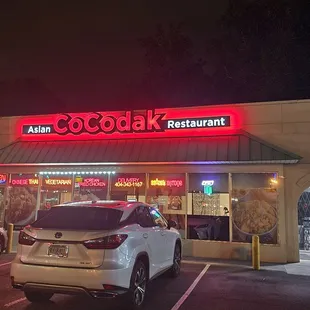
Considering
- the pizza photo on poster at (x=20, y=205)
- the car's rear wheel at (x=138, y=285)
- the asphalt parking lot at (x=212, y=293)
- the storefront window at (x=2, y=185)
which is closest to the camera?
the car's rear wheel at (x=138, y=285)

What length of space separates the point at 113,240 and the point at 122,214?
2.18ft

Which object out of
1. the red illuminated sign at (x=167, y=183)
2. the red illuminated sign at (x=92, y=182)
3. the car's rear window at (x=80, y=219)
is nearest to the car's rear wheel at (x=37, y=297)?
the car's rear window at (x=80, y=219)

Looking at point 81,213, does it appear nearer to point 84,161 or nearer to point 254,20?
point 84,161

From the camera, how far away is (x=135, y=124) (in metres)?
13.9

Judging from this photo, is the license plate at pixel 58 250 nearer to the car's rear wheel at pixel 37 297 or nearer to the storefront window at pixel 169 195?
the car's rear wheel at pixel 37 297

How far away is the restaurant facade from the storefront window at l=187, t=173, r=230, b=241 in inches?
1.4

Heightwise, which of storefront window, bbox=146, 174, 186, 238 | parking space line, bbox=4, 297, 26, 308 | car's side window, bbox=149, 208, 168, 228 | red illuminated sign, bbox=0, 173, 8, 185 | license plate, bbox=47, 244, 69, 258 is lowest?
parking space line, bbox=4, 297, 26, 308

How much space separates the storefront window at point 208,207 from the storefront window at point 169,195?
291mm

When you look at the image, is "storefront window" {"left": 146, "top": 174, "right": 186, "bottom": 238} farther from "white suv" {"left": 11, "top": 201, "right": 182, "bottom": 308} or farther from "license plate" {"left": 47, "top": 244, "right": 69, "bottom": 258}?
"license plate" {"left": 47, "top": 244, "right": 69, "bottom": 258}

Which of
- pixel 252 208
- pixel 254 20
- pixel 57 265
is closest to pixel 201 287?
pixel 57 265

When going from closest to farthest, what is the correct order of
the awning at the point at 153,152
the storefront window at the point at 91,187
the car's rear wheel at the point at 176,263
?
the car's rear wheel at the point at 176,263 < the awning at the point at 153,152 < the storefront window at the point at 91,187

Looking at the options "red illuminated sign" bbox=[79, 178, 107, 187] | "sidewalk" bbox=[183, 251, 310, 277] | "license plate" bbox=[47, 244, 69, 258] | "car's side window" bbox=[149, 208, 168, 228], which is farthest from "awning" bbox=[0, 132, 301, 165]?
"license plate" bbox=[47, 244, 69, 258]

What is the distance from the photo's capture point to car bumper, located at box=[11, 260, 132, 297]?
536 cm

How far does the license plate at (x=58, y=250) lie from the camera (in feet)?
18.3
